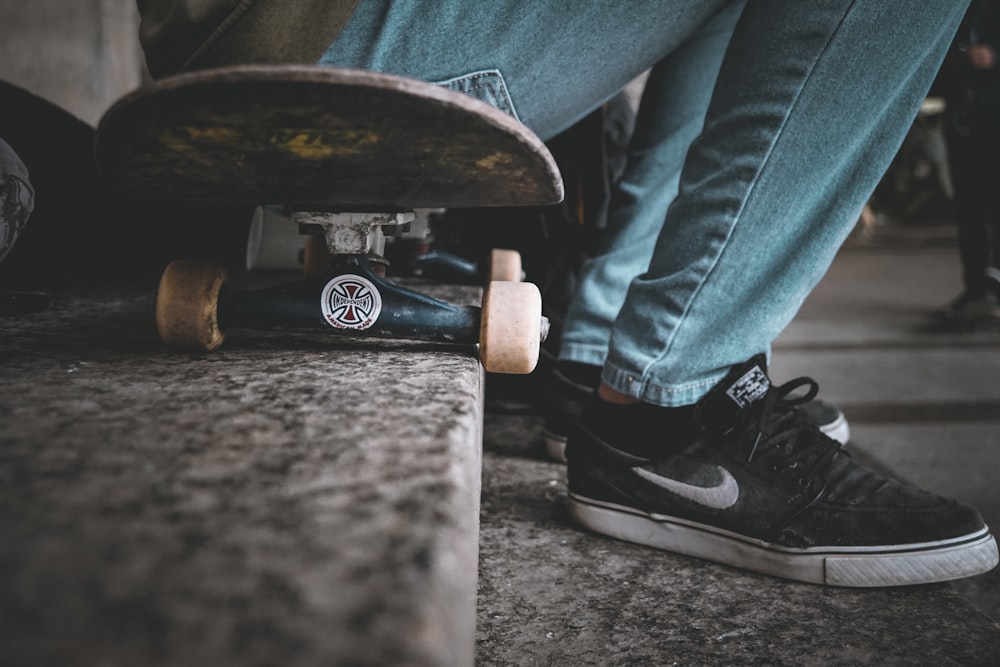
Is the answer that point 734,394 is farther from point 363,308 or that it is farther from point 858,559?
point 363,308

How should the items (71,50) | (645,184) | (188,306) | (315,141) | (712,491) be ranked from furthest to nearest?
1. (71,50)
2. (645,184)
3. (712,491)
4. (188,306)
5. (315,141)

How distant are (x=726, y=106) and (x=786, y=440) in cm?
41

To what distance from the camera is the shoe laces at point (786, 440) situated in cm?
85

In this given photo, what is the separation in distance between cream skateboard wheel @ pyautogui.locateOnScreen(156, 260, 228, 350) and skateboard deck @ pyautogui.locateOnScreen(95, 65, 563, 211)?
85 millimetres

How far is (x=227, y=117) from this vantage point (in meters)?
0.55

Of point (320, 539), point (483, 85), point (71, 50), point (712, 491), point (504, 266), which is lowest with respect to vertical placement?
point (712, 491)

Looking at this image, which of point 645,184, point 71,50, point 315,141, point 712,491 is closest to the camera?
point 315,141

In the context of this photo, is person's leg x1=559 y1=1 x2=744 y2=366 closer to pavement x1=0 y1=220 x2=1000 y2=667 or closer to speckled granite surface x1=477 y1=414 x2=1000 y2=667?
pavement x1=0 y1=220 x2=1000 y2=667

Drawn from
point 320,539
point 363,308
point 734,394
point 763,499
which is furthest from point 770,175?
point 320,539

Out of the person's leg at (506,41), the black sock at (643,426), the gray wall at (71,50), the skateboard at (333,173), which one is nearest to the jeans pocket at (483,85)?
the person's leg at (506,41)

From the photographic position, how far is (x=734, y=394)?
85 cm

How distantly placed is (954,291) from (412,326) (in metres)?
3.92

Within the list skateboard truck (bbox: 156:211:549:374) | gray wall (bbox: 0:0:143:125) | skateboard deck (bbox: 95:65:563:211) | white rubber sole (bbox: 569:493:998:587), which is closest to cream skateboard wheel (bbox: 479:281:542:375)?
skateboard truck (bbox: 156:211:549:374)

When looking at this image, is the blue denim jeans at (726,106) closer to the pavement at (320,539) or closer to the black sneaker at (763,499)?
the black sneaker at (763,499)
